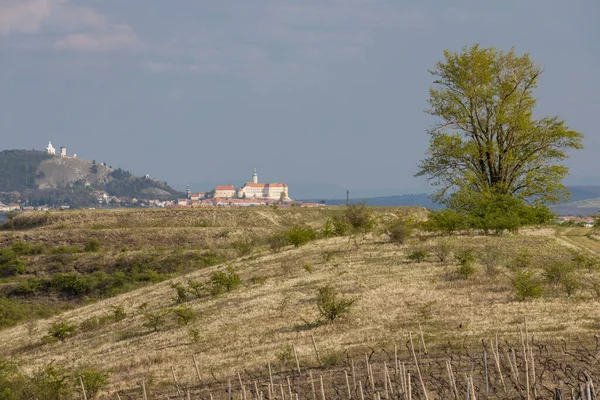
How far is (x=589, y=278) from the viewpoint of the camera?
2728cm

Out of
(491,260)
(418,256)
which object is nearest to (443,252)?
(418,256)

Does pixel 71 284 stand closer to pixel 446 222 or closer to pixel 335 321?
pixel 446 222

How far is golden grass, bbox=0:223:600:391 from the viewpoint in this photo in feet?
66.8

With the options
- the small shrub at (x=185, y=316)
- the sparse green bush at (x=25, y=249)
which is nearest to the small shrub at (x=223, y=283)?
the small shrub at (x=185, y=316)

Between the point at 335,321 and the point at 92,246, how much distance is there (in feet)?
209

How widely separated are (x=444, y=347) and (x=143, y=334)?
47.4 ft

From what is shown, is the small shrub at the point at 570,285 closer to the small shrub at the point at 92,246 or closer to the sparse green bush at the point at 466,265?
the sparse green bush at the point at 466,265

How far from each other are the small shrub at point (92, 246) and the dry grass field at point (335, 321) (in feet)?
124

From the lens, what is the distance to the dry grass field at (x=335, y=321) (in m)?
18.9

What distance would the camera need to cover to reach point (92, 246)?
8231 cm

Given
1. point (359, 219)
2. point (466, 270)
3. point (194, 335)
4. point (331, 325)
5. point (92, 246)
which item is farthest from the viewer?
point (92, 246)

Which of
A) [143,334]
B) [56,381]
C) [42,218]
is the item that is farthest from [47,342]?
[42,218]

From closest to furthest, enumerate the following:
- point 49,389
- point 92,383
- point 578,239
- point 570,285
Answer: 1. point 92,383
2. point 49,389
3. point 570,285
4. point 578,239

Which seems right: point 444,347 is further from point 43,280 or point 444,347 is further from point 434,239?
point 43,280
